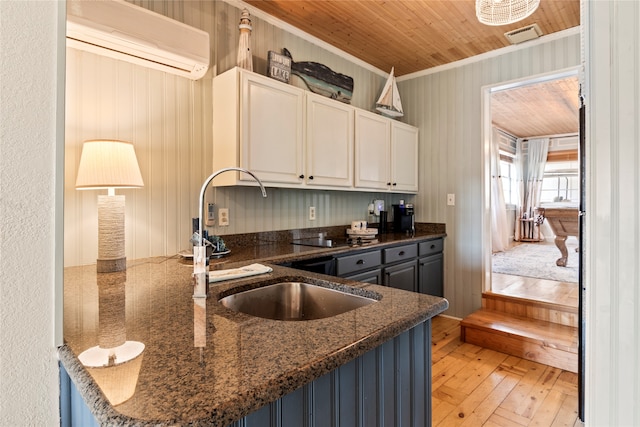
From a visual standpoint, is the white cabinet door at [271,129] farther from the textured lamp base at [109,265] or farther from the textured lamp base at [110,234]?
the textured lamp base at [109,265]

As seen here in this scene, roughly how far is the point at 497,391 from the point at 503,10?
2.33 m

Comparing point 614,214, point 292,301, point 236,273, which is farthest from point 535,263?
point 614,214

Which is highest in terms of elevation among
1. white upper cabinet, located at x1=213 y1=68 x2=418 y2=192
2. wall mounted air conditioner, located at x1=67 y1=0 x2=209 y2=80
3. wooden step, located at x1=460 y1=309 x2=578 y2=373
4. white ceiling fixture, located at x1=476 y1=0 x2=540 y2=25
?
white ceiling fixture, located at x1=476 y1=0 x2=540 y2=25

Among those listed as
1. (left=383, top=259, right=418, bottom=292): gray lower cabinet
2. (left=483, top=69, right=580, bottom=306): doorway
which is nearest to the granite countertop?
(left=383, top=259, right=418, bottom=292): gray lower cabinet

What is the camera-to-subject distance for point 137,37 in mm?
1729

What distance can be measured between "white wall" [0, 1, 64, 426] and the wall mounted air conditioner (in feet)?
3.84

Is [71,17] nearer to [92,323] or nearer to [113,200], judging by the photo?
[113,200]

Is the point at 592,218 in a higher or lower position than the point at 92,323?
higher

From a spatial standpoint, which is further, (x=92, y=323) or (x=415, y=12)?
(x=415, y=12)

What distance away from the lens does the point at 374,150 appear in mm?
3123

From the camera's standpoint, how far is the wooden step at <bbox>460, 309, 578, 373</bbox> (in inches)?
94.3

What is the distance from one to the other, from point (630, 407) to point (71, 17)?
2192mm

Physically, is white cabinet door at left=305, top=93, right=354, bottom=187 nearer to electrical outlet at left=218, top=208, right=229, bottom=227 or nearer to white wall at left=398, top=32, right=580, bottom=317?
electrical outlet at left=218, top=208, right=229, bottom=227

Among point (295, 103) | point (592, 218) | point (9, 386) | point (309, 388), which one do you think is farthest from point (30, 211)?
point (295, 103)
